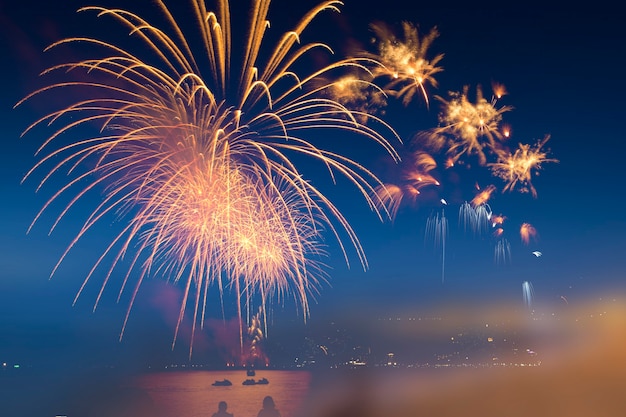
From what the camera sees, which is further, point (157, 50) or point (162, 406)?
point (162, 406)

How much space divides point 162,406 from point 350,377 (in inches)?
3188

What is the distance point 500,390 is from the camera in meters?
106

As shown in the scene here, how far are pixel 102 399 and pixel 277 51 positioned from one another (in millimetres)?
90050

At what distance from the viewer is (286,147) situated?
2048 centimetres

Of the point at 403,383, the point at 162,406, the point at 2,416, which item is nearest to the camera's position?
the point at 2,416

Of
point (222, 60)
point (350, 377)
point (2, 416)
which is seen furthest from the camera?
point (350, 377)

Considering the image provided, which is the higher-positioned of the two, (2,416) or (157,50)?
(157,50)

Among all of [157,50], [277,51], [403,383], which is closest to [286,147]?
[277,51]

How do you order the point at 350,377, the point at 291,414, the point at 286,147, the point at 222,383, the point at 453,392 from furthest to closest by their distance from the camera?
1. the point at 350,377
2. the point at 222,383
3. the point at 453,392
4. the point at 291,414
5. the point at 286,147

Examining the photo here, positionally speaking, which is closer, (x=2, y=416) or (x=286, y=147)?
(x=286, y=147)

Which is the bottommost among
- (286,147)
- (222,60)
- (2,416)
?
(2,416)

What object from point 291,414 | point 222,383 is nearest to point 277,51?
point 291,414

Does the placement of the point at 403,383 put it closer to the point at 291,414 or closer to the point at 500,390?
the point at 500,390

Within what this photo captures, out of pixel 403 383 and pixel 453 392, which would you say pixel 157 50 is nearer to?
pixel 453 392
